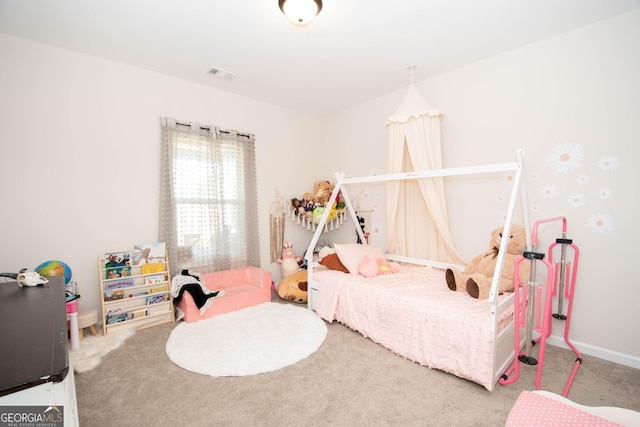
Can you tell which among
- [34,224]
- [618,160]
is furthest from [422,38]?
[34,224]

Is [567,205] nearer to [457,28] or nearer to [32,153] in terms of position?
[457,28]

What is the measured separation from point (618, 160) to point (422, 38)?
1811mm

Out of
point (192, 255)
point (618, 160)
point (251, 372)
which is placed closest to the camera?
point (251, 372)

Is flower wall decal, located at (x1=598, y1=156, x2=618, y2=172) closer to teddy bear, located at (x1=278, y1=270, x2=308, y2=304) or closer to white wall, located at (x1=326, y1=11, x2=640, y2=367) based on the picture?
white wall, located at (x1=326, y1=11, x2=640, y2=367)

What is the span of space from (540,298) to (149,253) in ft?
11.0

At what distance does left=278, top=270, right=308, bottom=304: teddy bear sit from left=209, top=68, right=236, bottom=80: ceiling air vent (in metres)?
2.46

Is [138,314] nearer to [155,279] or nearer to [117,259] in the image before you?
[155,279]

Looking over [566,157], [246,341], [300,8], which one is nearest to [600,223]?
[566,157]

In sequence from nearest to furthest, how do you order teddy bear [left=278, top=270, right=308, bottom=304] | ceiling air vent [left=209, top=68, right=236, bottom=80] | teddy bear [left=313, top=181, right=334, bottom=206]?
1. ceiling air vent [left=209, top=68, right=236, bottom=80]
2. teddy bear [left=278, top=270, right=308, bottom=304]
3. teddy bear [left=313, top=181, right=334, bottom=206]

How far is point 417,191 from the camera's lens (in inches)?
132

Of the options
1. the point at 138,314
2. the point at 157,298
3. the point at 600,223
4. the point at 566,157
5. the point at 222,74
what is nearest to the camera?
the point at 600,223

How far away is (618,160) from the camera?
90.0 inches

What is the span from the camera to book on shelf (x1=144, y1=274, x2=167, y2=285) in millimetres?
2943

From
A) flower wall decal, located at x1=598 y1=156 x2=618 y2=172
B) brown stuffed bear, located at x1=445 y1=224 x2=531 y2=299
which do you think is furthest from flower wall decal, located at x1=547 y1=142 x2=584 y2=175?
brown stuffed bear, located at x1=445 y1=224 x2=531 y2=299
